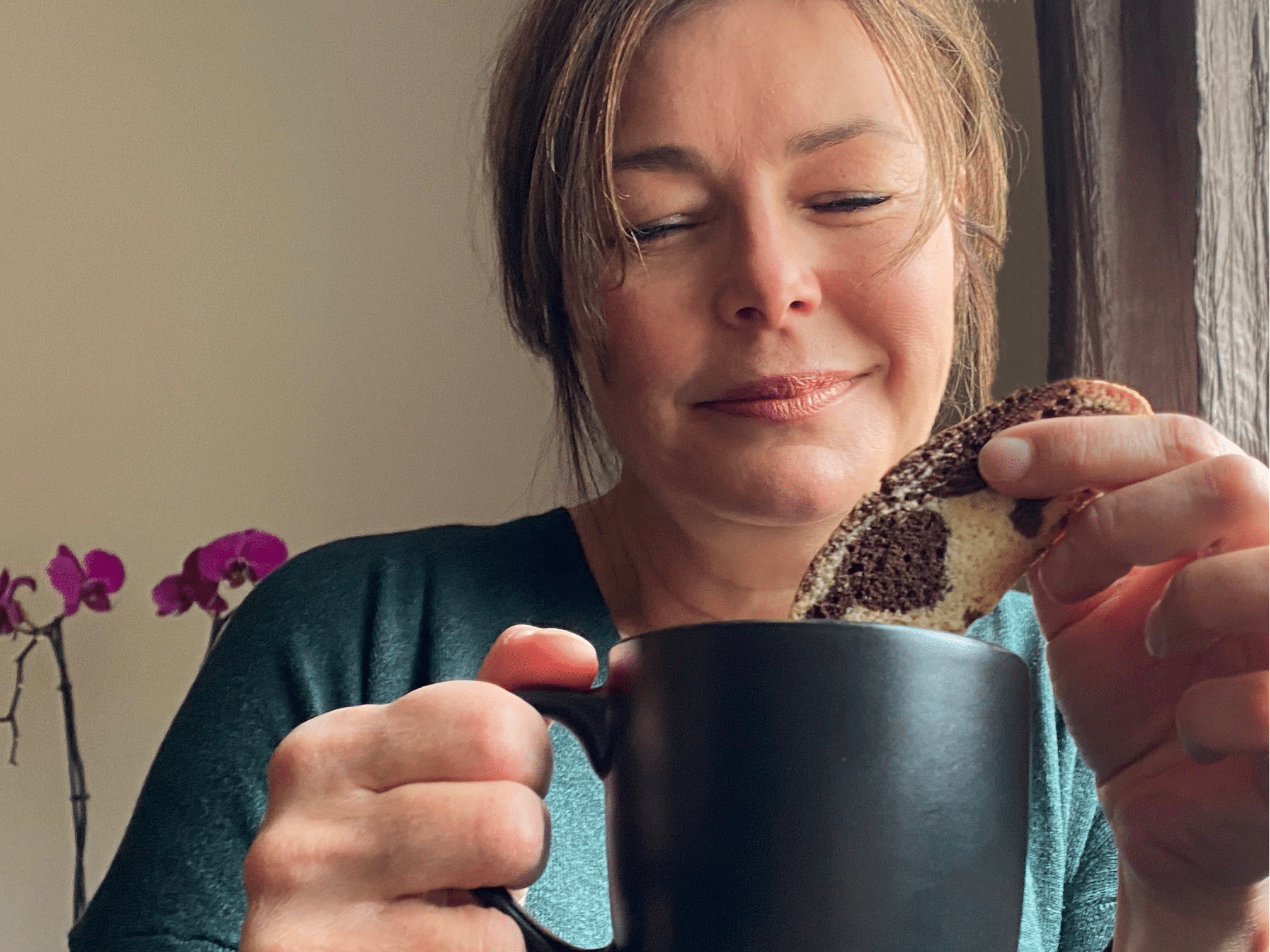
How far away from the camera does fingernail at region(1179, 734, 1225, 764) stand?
476 millimetres

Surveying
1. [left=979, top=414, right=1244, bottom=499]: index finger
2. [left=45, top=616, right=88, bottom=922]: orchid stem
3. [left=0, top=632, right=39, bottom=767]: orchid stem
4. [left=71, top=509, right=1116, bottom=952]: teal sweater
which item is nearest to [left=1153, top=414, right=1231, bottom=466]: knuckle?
[left=979, top=414, right=1244, bottom=499]: index finger

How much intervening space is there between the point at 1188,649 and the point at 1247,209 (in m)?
0.87

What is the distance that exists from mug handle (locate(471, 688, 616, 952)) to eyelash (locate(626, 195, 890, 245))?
0.50 metres

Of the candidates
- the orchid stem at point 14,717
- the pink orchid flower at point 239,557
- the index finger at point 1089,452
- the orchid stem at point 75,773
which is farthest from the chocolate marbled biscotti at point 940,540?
the orchid stem at point 14,717

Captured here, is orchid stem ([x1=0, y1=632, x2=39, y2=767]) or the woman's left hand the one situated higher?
the woman's left hand

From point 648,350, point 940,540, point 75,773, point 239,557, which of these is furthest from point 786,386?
point 75,773

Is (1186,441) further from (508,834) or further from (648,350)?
(648,350)

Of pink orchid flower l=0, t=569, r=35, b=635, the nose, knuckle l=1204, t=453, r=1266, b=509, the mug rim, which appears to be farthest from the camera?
pink orchid flower l=0, t=569, r=35, b=635

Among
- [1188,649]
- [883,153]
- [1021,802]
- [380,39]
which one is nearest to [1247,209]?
[883,153]

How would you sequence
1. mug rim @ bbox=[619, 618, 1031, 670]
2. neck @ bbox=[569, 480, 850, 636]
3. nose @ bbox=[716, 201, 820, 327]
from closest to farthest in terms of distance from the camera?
mug rim @ bbox=[619, 618, 1031, 670], nose @ bbox=[716, 201, 820, 327], neck @ bbox=[569, 480, 850, 636]

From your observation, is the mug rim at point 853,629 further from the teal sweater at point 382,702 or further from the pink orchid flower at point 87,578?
the pink orchid flower at point 87,578

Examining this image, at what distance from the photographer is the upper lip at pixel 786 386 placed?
83cm

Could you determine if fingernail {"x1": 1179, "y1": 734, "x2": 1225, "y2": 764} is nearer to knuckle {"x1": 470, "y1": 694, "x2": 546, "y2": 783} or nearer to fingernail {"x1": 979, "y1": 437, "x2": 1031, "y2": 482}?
fingernail {"x1": 979, "y1": 437, "x2": 1031, "y2": 482}

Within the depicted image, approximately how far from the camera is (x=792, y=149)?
83 centimetres
